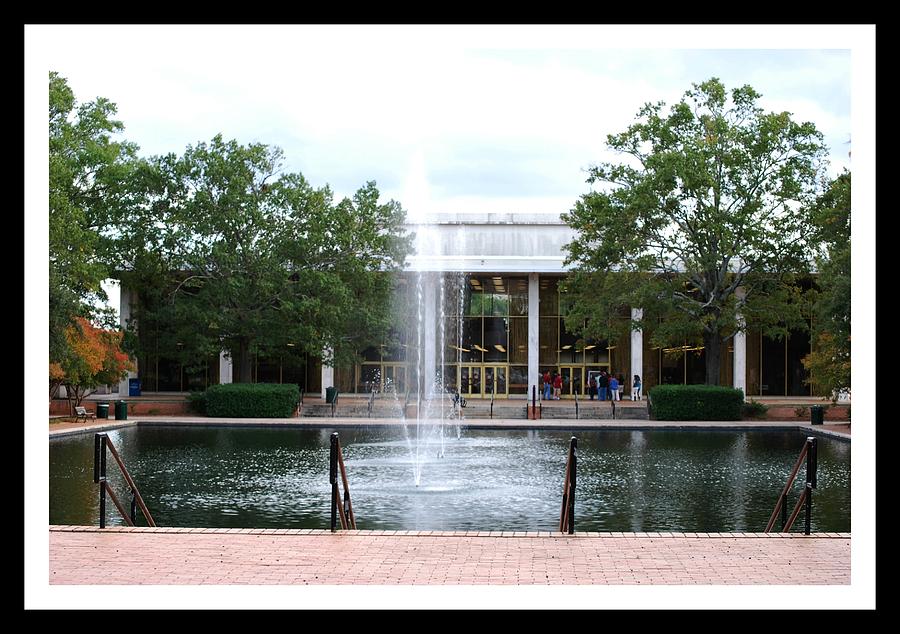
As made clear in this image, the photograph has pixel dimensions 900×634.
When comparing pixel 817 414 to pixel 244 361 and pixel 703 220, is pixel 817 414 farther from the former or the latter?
pixel 244 361

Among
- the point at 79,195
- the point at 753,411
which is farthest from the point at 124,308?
the point at 753,411

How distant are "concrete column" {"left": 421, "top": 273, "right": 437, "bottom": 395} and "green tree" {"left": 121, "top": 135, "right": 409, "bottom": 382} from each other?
1036cm

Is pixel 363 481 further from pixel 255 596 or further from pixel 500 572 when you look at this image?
pixel 255 596

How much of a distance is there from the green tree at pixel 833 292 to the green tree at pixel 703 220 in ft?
5.82

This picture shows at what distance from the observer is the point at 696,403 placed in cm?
3681

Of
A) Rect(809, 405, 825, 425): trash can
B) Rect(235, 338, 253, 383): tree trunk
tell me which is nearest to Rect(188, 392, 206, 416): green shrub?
Rect(235, 338, 253, 383): tree trunk

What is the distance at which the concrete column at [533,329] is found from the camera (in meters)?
49.8

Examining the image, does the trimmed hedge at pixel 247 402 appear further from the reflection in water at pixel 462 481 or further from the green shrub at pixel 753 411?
the green shrub at pixel 753 411

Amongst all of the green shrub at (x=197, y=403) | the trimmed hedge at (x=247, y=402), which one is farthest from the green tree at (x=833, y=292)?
the green shrub at (x=197, y=403)

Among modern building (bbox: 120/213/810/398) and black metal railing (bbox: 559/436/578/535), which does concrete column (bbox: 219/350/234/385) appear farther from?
black metal railing (bbox: 559/436/578/535)

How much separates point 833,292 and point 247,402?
62.9 feet
